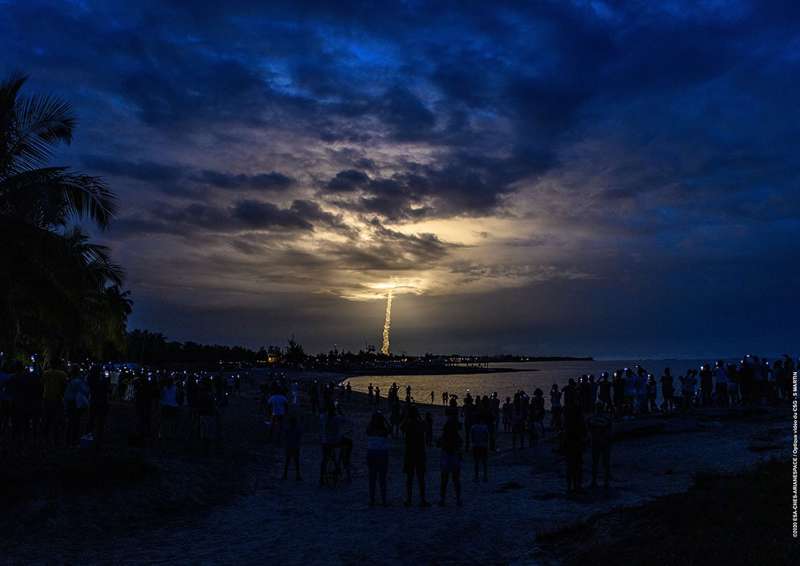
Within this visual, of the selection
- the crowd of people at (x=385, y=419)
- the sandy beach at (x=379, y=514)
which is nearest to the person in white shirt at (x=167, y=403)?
the crowd of people at (x=385, y=419)

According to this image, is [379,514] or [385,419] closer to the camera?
[379,514]

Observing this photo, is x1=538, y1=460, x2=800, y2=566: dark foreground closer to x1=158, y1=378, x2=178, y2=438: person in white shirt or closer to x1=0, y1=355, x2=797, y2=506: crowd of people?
x1=0, y1=355, x2=797, y2=506: crowd of people

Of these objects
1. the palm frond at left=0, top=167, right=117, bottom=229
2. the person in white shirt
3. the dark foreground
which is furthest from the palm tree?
the dark foreground

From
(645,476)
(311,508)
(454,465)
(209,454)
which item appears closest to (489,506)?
(454,465)

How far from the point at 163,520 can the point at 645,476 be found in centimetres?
1122

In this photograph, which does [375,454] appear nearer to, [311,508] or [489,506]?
[311,508]

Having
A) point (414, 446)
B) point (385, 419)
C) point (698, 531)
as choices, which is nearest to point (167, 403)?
point (385, 419)

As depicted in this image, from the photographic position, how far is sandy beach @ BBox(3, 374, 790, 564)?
950cm

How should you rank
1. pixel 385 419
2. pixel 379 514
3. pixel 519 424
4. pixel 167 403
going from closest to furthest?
pixel 379 514, pixel 385 419, pixel 167 403, pixel 519 424

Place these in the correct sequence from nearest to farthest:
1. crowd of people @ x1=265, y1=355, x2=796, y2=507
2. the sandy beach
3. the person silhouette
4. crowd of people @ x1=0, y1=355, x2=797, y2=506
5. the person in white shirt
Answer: the sandy beach, the person silhouette, crowd of people @ x1=265, y1=355, x2=796, y2=507, crowd of people @ x1=0, y1=355, x2=797, y2=506, the person in white shirt

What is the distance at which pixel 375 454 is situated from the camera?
12219mm

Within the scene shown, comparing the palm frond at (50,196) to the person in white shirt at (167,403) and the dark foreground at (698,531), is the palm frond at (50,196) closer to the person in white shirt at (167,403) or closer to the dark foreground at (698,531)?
the person in white shirt at (167,403)

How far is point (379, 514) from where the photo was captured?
12.1 meters

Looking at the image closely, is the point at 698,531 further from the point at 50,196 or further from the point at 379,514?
the point at 50,196
